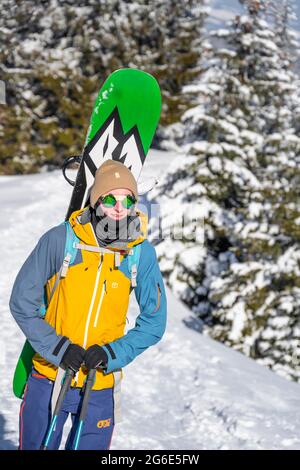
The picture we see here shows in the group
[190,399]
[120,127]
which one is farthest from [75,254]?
[190,399]

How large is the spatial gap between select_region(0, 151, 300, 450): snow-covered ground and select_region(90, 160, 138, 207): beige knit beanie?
306 centimetres

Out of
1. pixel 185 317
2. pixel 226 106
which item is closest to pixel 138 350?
pixel 185 317

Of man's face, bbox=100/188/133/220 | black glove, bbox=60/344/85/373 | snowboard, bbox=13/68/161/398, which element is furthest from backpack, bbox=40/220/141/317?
snowboard, bbox=13/68/161/398

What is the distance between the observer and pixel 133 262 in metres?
2.92

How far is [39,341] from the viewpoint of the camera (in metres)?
2.83

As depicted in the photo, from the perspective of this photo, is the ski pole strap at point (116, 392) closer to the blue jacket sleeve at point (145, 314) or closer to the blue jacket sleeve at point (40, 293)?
the blue jacket sleeve at point (145, 314)

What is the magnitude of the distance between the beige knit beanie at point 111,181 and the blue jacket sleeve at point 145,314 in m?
0.30

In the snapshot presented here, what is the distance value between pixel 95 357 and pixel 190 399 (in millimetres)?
4730

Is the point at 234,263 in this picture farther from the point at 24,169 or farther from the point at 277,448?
the point at 24,169

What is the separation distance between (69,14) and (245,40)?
15876mm

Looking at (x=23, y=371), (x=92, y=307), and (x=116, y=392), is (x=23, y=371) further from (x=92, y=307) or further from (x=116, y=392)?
(x=92, y=307)

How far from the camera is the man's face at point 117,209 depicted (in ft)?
9.46

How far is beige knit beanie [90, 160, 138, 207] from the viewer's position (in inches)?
115

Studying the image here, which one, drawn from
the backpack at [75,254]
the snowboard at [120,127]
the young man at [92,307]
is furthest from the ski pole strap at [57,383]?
the snowboard at [120,127]
